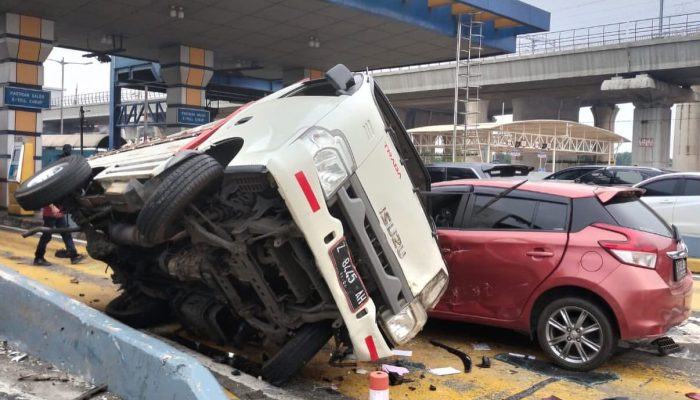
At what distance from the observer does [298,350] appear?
176 inches

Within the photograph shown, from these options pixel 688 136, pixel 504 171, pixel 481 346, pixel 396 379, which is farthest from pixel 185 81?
pixel 688 136

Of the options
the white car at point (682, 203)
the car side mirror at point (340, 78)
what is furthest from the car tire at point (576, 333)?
the white car at point (682, 203)

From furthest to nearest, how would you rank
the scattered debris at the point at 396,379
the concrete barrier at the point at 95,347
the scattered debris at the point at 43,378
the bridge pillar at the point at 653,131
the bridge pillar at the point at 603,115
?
→ the bridge pillar at the point at 603,115, the bridge pillar at the point at 653,131, the scattered debris at the point at 396,379, the scattered debris at the point at 43,378, the concrete barrier at the point at 95,347

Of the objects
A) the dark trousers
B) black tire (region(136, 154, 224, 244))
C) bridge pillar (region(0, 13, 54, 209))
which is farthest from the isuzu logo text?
bridge pillar (region(0, 13, 54, 209))

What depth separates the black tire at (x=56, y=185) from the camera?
5.37 meters

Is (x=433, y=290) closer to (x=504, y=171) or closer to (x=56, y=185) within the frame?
(x=56, y=185)

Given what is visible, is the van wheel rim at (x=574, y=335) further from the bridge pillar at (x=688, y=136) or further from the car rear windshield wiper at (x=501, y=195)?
the bridge pillar at (x=688, y=136)

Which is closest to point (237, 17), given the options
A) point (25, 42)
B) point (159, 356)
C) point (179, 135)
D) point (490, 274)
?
point (25, 42)

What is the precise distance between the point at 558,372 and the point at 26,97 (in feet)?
50.9

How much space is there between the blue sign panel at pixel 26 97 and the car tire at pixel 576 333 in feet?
49.9

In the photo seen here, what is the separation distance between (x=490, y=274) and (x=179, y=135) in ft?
10.3

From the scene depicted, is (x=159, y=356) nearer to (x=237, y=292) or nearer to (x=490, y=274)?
(x=237, y=292)

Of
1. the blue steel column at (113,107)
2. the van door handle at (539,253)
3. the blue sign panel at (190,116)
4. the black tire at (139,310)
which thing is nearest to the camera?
the van door handle at (539,253)

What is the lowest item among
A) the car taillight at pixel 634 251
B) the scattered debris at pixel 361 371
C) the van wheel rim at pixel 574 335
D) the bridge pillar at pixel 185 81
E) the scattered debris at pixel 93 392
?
the scattered debris at pixel 361 371
